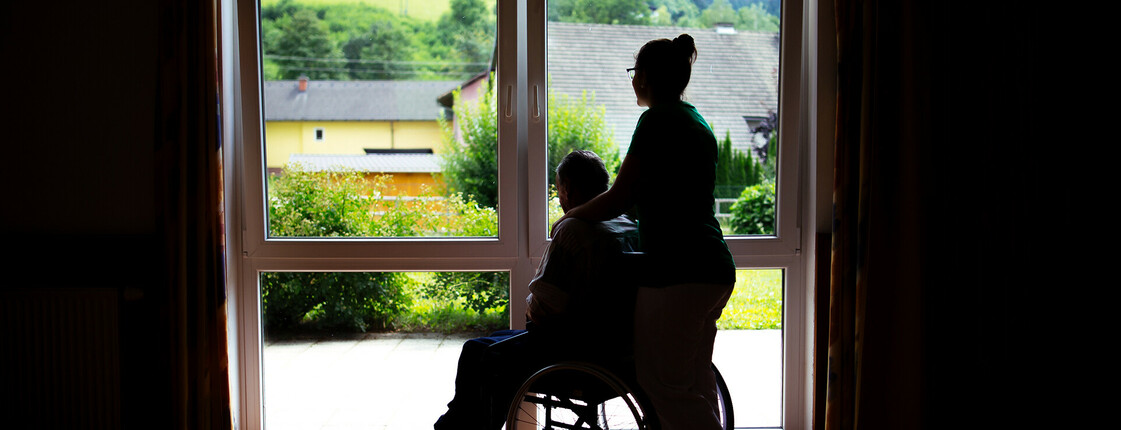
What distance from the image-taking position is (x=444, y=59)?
222 cm

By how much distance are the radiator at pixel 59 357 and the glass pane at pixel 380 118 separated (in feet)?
1.86

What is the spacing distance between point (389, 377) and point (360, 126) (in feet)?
2.91

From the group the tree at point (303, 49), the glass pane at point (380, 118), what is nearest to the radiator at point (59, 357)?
the glass pane at point (380, 118)

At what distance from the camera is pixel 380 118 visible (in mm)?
2240

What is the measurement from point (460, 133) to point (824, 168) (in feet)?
3.96

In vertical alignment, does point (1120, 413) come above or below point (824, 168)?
below

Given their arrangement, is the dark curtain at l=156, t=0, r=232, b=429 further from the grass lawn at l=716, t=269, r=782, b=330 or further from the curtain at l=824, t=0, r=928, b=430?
the curtain at l=824, t=0, r=928, b=430

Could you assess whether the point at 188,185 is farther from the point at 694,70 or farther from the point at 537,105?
the point at 694,70

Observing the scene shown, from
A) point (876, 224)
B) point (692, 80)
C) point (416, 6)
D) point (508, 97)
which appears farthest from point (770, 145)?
point (416, 6)

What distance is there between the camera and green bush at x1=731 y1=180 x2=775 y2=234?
2.26m

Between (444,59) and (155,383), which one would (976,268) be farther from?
(155,383)

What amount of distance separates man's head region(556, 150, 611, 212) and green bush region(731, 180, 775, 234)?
2.46 ft

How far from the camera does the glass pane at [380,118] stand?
7.27 ft

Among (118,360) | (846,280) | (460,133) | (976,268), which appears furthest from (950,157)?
(118,360)
